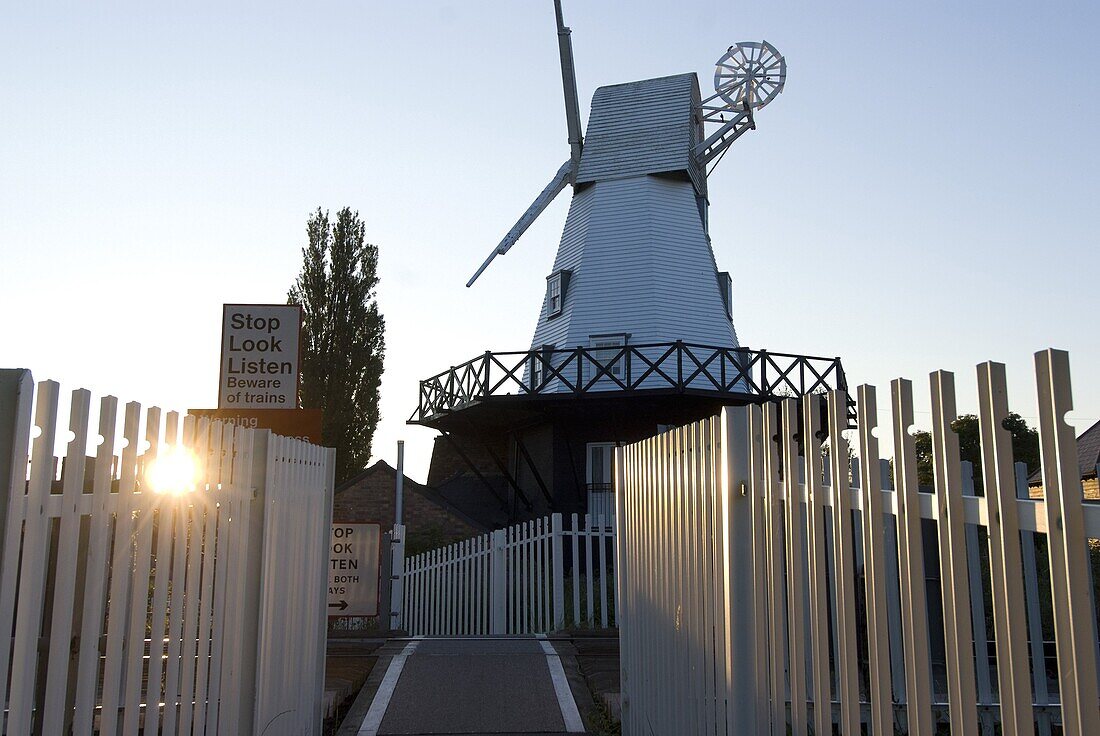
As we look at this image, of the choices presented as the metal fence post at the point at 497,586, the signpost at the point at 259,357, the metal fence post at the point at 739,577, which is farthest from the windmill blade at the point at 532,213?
the metal fence post at the point at 739,577

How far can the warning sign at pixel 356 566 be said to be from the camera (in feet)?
36.8

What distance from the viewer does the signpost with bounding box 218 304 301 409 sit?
775cm

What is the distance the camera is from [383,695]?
808cm

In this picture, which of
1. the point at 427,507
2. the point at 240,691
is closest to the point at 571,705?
the point at 240,691

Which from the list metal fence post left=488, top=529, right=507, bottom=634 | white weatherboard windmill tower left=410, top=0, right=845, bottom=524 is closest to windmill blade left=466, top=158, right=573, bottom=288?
white weatherboard windmill tower left=410, top=0, right=845, bottom=524

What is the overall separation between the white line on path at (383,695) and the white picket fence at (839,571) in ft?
5.91

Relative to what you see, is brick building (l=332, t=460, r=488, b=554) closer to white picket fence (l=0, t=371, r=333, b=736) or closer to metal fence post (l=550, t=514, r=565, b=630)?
metal fence post (l=550, t=514, r=565, b=630)

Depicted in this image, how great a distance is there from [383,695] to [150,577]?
422 centimetres

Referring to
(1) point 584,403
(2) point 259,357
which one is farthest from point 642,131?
(2) point 259,357

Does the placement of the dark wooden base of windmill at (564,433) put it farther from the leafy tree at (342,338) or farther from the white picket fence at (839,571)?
the white picket fence at (839,571)

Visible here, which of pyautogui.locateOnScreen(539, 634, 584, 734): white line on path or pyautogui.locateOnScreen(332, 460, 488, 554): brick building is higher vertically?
pyautogui.locateOnScreen(332, 460, 488, 554): brick building

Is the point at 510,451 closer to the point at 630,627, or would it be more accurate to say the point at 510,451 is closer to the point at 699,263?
the point at 699,263

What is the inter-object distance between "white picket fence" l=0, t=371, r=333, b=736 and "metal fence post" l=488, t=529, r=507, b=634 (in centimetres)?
840

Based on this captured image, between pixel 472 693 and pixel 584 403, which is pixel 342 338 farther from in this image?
pixel 472 693
